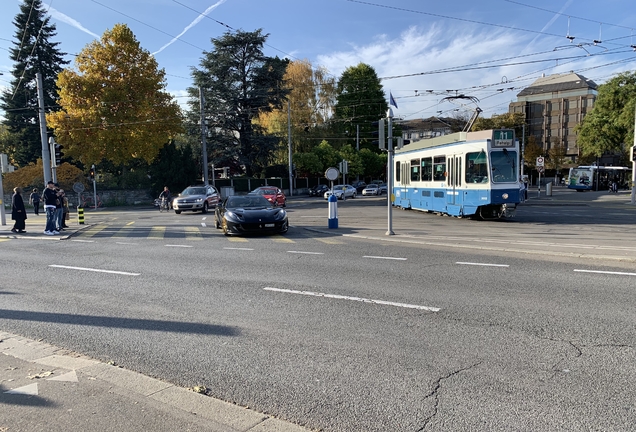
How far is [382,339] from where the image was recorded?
5.03 meters

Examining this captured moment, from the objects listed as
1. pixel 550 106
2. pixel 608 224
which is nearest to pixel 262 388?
pixel 608 224

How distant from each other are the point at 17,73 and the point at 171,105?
19.5 m

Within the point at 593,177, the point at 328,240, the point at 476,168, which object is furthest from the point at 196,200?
the point at 593,177

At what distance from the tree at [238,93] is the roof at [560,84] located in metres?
66.8

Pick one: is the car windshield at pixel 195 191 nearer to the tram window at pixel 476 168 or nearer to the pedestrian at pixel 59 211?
the pedestrian at pixel 59 211

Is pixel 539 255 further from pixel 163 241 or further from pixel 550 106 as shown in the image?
pixel 550 106

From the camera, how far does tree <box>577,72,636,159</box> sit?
5231 cm

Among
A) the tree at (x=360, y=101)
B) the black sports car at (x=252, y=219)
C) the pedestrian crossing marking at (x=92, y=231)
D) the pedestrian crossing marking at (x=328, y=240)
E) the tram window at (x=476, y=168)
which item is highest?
the tree at (x=360, y=101)

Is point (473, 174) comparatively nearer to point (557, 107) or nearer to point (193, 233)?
point (193, 233)

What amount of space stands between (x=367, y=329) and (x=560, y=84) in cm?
10290

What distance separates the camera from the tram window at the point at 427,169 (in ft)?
71.3

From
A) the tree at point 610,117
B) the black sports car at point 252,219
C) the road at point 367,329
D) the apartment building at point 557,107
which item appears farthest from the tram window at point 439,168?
the apartment building at point 557,107

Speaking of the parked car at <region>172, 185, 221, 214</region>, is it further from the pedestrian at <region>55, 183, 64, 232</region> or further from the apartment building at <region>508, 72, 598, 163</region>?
the apartment building at <region>508, 72, 598, 163</region>

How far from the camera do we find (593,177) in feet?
181
